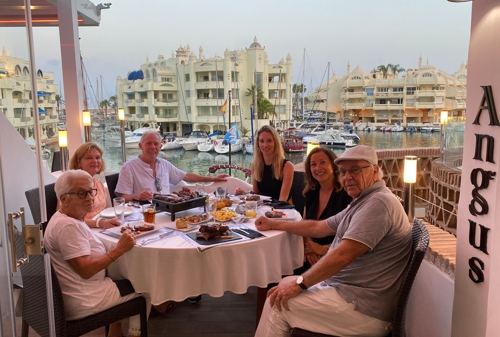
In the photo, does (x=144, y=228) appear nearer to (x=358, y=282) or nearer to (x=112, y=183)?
(x=358, y=282)

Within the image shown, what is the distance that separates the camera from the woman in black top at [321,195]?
2585 millimetres

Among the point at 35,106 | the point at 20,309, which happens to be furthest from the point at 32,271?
the point at 35,106

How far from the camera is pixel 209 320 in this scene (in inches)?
107

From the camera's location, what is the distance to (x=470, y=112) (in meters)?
1.62

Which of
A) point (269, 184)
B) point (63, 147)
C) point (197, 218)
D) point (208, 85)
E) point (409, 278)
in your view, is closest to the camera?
point (409, 278)

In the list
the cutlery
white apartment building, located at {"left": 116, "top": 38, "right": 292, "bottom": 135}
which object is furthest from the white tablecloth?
white apartment building, located at {"left": 116, "top": 38, "right": 292, "bottom": 135}

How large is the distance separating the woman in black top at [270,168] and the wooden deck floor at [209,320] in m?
1.03

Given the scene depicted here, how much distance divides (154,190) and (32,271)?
6.50 feet

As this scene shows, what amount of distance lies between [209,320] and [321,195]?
4.14 feet

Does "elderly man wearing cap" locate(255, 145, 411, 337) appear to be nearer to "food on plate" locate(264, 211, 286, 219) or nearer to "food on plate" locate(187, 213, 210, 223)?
"food on plate" locate(264, 211, 286, 219)

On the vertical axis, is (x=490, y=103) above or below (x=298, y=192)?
above

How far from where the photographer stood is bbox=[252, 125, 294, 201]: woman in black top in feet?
11.6

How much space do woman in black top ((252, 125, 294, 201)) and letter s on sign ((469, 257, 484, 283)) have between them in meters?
1.95

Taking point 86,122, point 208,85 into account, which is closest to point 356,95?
point 208,85
